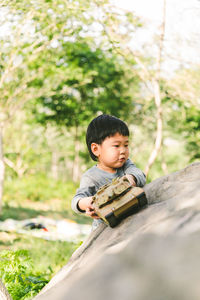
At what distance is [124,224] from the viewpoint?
2.05m

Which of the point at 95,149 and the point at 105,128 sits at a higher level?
the point at 105,128

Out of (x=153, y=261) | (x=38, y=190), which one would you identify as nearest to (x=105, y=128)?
(x=153, y=261)

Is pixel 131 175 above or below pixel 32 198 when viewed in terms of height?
above

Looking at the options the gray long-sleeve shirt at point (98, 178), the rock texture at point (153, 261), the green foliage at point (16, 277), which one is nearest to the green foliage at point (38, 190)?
the green foliage at point (16, 277)

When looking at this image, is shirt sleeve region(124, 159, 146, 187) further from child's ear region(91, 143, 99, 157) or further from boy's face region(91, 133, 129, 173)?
child's ear region(91, 143, 99, 157)

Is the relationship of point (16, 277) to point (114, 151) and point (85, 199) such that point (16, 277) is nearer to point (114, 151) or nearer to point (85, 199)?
point (85, 199)

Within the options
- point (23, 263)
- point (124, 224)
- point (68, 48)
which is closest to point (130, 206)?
point (124, 224)

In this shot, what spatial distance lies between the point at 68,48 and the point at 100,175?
897cm

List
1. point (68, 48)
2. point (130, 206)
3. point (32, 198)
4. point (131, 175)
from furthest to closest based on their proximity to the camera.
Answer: point (32, 198) < point (68, 48) < point (131, 175) < point (130, 206)

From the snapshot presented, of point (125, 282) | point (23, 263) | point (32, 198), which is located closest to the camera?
point (125, 282)

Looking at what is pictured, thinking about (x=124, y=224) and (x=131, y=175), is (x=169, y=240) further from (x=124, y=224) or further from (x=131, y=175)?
(x=131, y=175)

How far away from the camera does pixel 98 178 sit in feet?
8.43

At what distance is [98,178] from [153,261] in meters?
1.22

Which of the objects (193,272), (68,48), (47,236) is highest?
(193,272)
